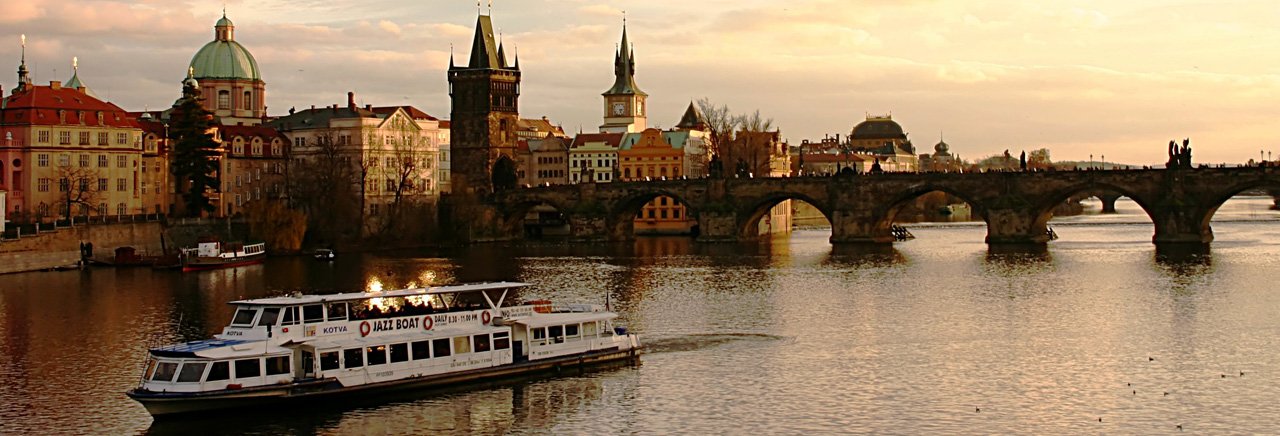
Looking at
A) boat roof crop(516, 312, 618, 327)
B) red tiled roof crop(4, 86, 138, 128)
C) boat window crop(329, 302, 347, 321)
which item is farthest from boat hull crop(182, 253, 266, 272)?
boat roof crop(516, 312, 618, 327)

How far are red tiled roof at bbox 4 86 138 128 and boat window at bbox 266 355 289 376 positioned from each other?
6732cm

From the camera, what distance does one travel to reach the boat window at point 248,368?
3809cm

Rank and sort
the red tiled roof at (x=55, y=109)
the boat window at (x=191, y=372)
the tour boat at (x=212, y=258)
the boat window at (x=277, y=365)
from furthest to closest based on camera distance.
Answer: the red tiled roof at (x=55, y=109)
the tour boat at (x=212, y=258)
the boat window at (x=277, y=365)
the boat window at (x=191, y=372)

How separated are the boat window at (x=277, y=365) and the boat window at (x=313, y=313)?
2061mm

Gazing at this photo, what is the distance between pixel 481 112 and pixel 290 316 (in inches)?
4034

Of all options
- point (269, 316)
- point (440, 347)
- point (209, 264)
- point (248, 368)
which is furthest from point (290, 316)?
point (209, 264)

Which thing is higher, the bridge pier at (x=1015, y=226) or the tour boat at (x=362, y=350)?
the bridge pier at (x=1015, y=226)

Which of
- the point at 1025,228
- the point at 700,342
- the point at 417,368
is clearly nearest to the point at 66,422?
the point at 417,368

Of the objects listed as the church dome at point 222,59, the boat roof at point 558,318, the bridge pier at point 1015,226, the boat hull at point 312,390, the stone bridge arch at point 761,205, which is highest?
the church dome at point 222,59

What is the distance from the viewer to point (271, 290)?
70.8 m

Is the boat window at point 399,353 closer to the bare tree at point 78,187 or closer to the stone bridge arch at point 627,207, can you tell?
the bare tree at point 78,187

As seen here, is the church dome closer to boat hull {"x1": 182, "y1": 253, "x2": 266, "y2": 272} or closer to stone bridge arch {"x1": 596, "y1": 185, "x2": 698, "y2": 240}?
A: stone bridge arch {"x1": 596, "y1": 185, "x2": 698, "y2": 240}

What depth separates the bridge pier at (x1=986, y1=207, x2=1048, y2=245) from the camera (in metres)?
106

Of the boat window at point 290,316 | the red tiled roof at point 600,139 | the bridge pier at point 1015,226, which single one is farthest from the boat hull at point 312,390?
the red tiled roof at point 600,139
